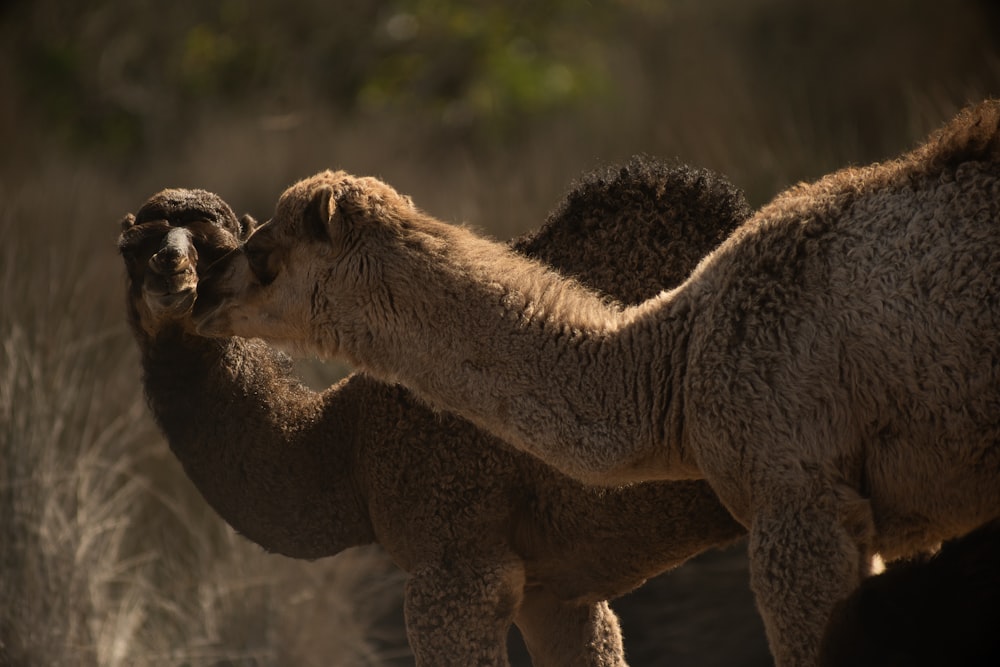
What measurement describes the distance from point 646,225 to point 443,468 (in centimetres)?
123

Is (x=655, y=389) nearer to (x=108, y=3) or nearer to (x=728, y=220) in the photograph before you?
(x=728, y=220)

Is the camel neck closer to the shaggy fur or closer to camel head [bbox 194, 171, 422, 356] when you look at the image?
camel head [bbox 194, 171, 422, 356]

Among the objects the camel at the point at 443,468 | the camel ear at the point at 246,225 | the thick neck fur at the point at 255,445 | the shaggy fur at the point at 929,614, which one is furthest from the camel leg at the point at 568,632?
the camel ear at the point at 246,225

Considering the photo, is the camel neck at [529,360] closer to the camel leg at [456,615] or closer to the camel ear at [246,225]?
the camel leg at [456,615]

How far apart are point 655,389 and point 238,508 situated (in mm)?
1910

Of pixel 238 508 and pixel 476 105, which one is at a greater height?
pixel 476 105

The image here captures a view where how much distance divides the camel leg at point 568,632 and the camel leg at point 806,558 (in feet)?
4.83

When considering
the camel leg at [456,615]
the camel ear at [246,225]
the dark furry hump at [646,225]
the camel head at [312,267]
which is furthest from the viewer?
the camel ear at [246,225]

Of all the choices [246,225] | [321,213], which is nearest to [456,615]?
[321,213]

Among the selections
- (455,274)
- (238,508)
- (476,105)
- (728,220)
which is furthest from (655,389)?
(476,105)

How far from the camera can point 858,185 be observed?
176 inches

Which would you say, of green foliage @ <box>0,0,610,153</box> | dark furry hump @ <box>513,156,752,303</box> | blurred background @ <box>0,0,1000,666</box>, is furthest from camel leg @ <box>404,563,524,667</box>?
green foliage @ <box>0,0,610,153</box>

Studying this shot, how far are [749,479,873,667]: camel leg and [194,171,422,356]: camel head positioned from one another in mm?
1500

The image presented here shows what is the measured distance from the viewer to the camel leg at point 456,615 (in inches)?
197
